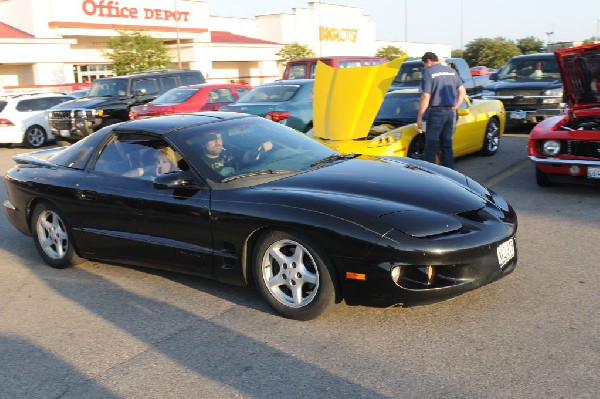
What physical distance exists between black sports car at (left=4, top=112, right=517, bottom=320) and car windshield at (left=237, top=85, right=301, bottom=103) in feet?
20.7

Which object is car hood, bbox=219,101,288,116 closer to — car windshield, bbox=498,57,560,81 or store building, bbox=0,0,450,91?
car windshield, bbox=498,57,560,81

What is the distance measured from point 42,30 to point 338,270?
3692cm

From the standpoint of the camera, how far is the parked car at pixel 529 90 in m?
13.9

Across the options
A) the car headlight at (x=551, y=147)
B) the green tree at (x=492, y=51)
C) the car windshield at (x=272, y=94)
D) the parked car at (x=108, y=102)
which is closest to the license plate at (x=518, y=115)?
the car windshield at (x=272, y=94)

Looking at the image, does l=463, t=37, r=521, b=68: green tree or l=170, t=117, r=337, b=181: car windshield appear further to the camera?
l=463, t=37, r=521, b=68: green tree

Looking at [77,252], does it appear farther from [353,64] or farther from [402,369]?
[353,64]

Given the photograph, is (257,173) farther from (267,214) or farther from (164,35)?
(164,35)

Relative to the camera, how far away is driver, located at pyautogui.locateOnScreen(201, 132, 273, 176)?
4953mm

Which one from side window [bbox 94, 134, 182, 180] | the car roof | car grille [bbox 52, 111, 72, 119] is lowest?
car grille [bbox 52, 111, 72, 119]

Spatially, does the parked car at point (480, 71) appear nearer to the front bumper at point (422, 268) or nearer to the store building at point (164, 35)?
the store building at point (164, 35)

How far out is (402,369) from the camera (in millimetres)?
3611

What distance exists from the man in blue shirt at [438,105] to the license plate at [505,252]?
13.6 feet

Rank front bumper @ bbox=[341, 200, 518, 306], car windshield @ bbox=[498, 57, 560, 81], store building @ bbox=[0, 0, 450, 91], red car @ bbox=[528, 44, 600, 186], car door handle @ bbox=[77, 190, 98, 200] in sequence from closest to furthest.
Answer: front bumper @ bbox=[341, 200, 518, 306], car door handle @ bbox=[77, 190, 98, 200], red car @ bbox=[528, 44, 600, 186], car windshield @ bbox=[498, 57, 560, 81], store building @ bbox=[0, 0, 450, 91]

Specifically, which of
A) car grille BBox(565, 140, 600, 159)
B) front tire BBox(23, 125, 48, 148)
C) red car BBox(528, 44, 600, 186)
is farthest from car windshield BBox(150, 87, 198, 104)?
car grille BBox(565, 140, 600, 159)
